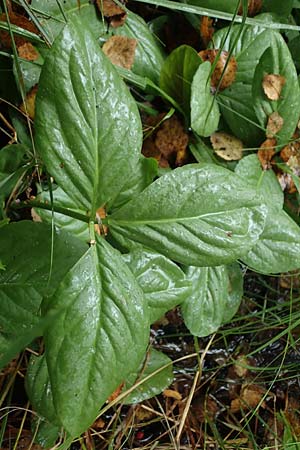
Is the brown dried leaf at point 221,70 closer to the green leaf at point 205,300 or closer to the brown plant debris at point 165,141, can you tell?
the brown plant debris at point 165,141

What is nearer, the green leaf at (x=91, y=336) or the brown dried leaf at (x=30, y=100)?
the green leaf at (x=91, y=336)

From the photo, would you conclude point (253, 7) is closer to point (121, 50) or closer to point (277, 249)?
point (121, 50)

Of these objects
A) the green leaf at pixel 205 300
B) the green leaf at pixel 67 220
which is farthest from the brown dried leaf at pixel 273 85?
the green leaf at pixel 67 220

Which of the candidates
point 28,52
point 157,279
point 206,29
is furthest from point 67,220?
point 206,29

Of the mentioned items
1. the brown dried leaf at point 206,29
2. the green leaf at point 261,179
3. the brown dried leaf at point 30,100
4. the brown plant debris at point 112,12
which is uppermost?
the brown plant debris at point 112,12

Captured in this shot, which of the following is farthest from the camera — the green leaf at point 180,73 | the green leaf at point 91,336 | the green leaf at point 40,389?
the green leaf at point 180,73

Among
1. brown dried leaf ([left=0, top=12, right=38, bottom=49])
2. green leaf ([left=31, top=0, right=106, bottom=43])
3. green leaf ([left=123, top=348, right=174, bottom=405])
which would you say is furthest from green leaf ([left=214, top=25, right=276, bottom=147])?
green leaf ([left=123, top=348, right=174, bottom=405])
